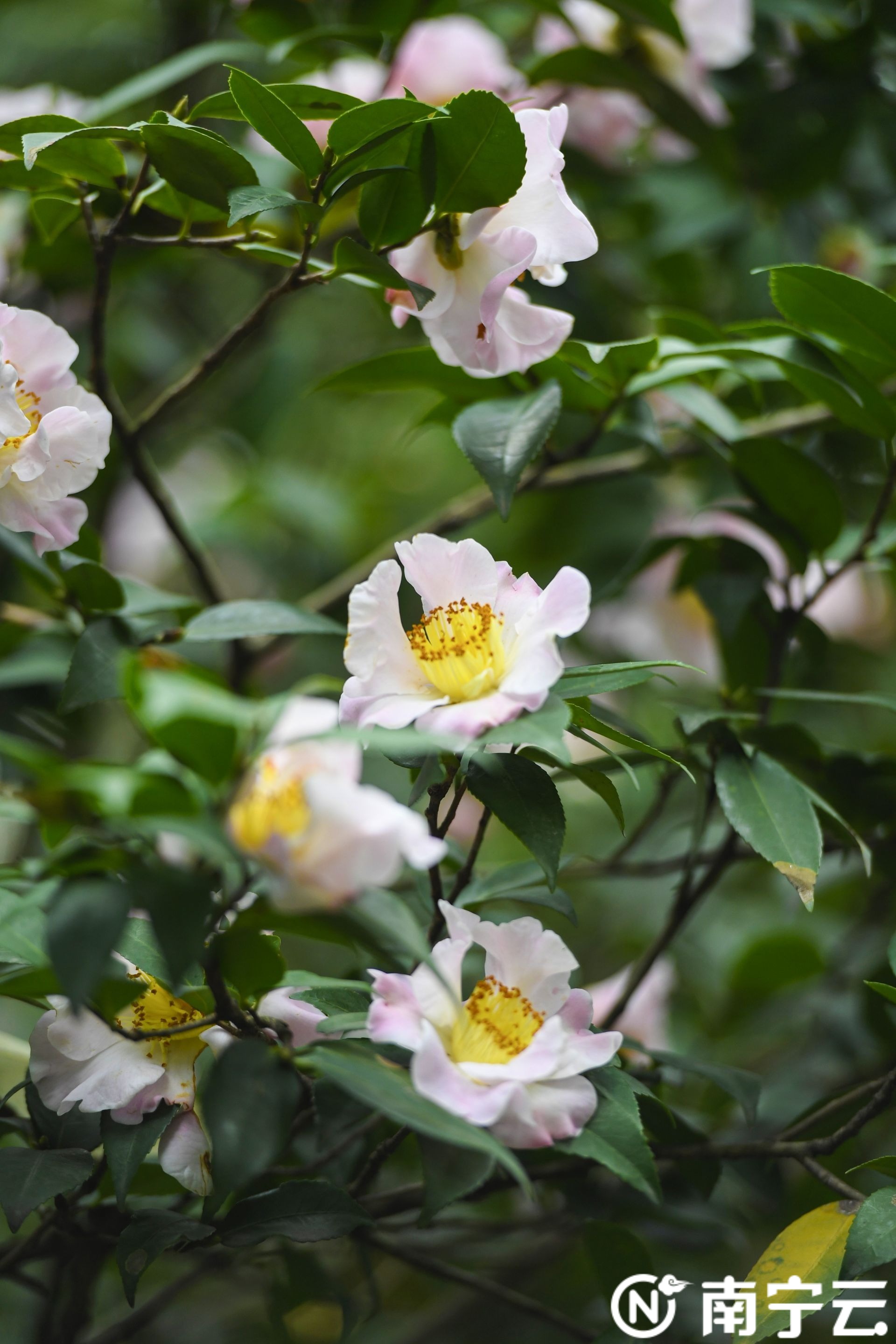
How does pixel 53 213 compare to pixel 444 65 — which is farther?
pixel 444 65

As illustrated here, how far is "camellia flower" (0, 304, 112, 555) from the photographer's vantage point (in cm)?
58

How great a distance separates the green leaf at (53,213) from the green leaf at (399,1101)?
0.49m

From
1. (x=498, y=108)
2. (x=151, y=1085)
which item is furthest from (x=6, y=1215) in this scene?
(x=498, y=108)

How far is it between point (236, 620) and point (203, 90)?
0.83 meters

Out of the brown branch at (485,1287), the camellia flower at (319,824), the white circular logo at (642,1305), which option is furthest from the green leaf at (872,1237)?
the camellia flower at (319,824)

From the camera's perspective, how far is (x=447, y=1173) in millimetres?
→ 464

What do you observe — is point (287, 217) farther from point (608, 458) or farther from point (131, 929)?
point (131, 929)

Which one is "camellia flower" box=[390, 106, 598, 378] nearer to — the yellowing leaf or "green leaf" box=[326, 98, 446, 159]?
"green leaf" box=[326, 98, 446, 159]

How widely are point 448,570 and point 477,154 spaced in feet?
0.68

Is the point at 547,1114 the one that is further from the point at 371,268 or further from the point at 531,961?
the point at 371,268

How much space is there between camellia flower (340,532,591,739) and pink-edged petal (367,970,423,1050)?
0.36 ft

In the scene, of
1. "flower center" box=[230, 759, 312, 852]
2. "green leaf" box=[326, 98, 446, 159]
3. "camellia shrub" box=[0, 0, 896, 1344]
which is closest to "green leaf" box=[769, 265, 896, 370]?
"camellia shrub" box=[0, 0, 896, 1344]

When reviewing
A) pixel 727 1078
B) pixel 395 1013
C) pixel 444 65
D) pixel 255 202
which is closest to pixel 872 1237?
pixel 727 1078

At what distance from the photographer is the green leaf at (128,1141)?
1.70 ft
